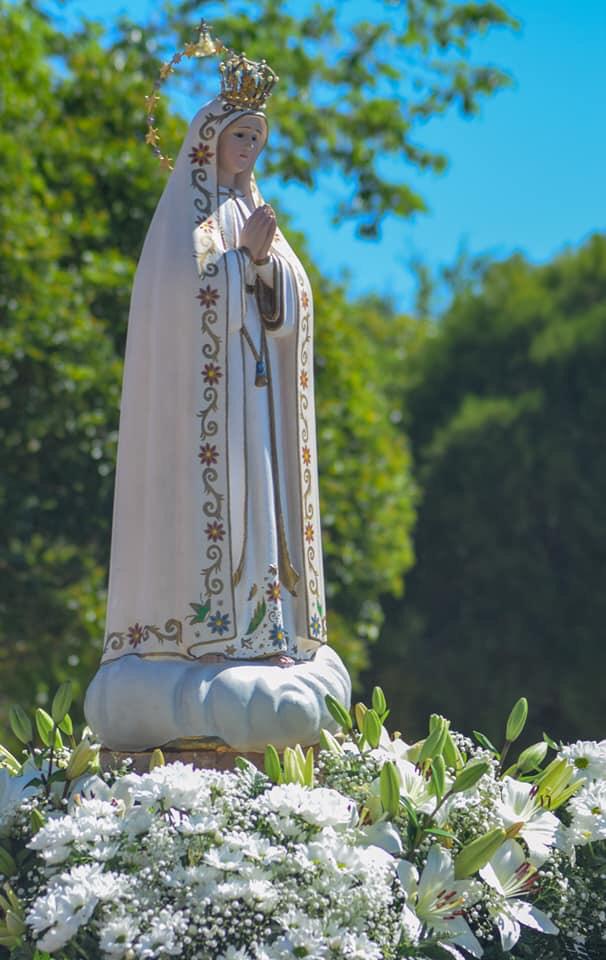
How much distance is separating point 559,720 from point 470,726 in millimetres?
1128

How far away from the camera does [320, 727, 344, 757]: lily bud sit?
5.89 meters

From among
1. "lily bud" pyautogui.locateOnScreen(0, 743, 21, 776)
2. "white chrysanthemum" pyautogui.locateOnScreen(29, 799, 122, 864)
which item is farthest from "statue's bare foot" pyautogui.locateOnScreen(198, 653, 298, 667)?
"white chrysanthemum" pyautogui.locateOnScreen(29, 799, 122, 864)

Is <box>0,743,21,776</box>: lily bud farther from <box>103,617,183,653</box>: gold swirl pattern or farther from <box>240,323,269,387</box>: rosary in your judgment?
<box>240,323,269,387</box>: rosary

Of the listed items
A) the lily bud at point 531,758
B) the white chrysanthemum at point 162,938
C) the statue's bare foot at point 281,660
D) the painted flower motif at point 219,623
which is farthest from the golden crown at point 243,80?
the white chrysanthemum at point 162,938

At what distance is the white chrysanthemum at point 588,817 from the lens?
5.78m

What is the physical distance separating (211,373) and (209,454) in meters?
0.33

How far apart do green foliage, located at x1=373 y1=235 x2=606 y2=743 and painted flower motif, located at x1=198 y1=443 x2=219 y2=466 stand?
14.0 metres

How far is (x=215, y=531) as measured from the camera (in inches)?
255

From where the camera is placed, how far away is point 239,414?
6656mm

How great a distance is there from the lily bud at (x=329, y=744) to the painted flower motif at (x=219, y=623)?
0.59 metres

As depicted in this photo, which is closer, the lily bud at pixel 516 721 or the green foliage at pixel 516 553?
the lily bud at pixel 516 721

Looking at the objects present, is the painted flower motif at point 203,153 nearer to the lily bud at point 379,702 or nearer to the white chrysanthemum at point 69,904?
the lily bud at point 379,702

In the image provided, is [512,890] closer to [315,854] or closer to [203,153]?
[315,854]

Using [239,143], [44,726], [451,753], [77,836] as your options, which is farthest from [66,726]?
[239,143]
